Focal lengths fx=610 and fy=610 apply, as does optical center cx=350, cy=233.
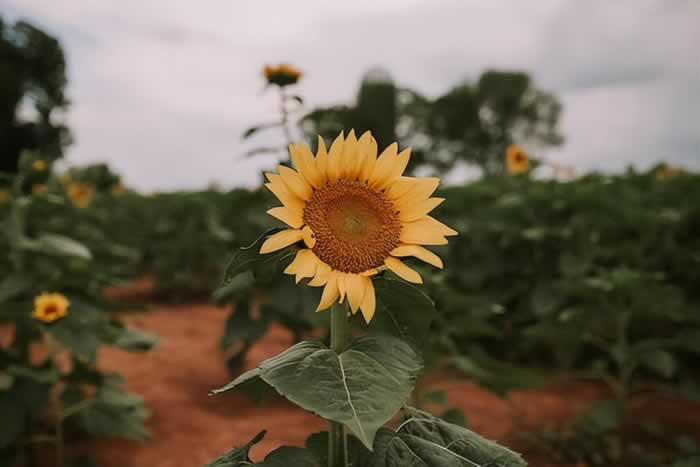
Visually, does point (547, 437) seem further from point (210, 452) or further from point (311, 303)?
point (210, 452)

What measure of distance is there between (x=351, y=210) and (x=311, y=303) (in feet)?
6.64

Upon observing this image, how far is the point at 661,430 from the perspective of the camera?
3160mm

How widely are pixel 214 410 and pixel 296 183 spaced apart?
281cm

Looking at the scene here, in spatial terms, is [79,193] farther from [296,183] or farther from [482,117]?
[482,117]

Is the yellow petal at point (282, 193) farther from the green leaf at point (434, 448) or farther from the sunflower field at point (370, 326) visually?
the green leaf at point (434, 448)

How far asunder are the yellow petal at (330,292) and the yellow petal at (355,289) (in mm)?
19

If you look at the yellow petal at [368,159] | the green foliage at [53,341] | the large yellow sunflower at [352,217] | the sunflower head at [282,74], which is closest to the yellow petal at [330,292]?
the large yellow sunflower at [352,217]

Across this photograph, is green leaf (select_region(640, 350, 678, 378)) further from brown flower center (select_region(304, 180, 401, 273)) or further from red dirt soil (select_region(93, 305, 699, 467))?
brown flower center (select_region(304, 180, 401, 273))

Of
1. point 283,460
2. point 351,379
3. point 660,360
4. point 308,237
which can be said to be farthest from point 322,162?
point 660,360

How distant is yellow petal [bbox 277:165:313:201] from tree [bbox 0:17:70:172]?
2561 centimetres

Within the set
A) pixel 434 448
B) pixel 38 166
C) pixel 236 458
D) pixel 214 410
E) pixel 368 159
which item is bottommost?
pixel 214 410

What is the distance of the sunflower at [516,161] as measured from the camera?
477cm

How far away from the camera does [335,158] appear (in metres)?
1.04

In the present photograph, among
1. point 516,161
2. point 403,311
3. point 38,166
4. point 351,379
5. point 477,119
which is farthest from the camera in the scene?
point 477,119
